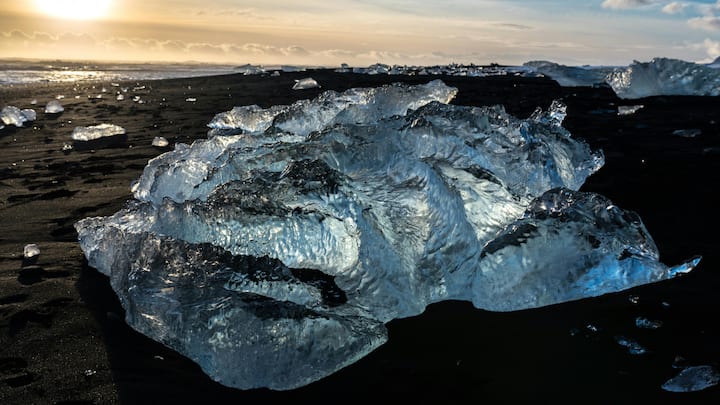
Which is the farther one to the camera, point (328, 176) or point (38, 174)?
point (38, 174)

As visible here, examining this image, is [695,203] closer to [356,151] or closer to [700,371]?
[700,371]

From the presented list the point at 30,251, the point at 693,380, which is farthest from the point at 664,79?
the point at 30,251

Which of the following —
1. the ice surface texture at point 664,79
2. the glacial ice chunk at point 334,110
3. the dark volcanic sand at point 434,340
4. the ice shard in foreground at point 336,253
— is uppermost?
the ice surface texture at point 664,79

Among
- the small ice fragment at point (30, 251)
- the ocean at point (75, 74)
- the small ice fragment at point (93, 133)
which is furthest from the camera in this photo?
the ocean at point (75, 74)

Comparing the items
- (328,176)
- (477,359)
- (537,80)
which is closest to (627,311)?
(477,359)

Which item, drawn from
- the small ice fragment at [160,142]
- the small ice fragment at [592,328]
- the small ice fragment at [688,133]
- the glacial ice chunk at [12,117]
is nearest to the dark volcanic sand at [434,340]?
the small ice fragment at [592,328]

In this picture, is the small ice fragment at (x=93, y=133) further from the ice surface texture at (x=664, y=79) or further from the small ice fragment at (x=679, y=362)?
the ice surface texture at (x=664, y=79)

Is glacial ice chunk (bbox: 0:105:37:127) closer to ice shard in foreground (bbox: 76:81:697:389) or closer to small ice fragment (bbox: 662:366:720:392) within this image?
ice shard in foreground (bbox: 76:81:697:389)
